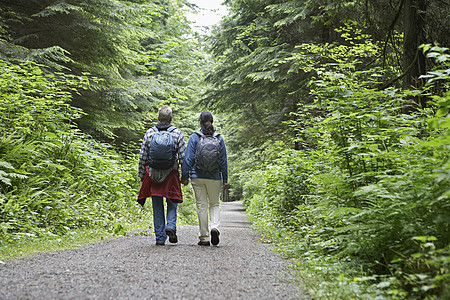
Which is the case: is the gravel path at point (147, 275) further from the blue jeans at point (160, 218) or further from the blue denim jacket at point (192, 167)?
the blue denim jacket at point (192, 167)

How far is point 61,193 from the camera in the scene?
6.55 metres

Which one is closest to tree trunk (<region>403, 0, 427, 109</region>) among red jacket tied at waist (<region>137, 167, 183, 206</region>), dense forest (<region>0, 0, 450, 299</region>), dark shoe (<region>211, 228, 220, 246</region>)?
dense forest (<region>0, 0, 450, 299</region>)

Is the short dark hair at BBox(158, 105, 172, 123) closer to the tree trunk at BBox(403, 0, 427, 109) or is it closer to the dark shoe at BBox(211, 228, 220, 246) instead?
the dark shoe at BBox(211, 228, 220, 246)

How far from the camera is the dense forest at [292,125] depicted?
3197 mm

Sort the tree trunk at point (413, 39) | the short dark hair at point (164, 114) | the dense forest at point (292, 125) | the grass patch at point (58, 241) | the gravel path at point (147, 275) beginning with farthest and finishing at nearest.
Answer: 1. the short dark hair at point (164, 114)
2. the tree trunk at point (413, 39)
3. the grass patch at point (58, 241)
4. the dense forest at point (292, 125)
5. the gravel path at point (147, 275)

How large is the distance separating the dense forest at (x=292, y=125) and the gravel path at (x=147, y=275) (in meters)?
0.41

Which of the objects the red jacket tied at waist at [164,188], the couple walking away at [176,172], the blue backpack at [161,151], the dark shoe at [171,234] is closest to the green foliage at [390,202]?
the couple walking away at [176,172]

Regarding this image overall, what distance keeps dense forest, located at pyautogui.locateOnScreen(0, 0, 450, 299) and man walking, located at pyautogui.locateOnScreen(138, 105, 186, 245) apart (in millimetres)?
1568

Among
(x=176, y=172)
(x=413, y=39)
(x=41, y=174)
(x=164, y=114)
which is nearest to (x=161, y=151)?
(x=176, y=172)

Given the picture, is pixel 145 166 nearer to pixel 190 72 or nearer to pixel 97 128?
pixel 97 128

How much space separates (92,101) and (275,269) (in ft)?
29.6

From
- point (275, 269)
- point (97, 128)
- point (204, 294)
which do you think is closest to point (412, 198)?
point (275, 269)

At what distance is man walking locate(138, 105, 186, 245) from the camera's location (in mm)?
6004

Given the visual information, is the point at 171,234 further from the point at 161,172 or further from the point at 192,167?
the point at 192,167
